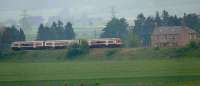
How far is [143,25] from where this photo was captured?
188 ft

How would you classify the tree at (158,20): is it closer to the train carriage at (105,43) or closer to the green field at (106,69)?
the train carriage at (105,43)

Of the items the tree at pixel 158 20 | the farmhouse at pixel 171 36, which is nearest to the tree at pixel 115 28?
the tree at pixel 158 20

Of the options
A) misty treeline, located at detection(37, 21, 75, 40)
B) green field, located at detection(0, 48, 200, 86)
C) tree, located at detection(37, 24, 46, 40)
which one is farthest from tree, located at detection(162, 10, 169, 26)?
green field, located at detection(0, 48, 200, 86)

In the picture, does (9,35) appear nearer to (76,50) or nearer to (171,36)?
(76,50)

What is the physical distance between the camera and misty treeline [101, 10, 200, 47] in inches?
2030

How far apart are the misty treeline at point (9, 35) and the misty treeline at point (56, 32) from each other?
11.2ft

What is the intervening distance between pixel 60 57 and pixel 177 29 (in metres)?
14.5

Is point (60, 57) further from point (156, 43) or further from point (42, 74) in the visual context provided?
point (42, 74)

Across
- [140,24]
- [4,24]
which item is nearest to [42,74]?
[4,24]

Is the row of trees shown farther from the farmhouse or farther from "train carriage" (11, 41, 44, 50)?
"train carriage" (11, 41, 44, 50)

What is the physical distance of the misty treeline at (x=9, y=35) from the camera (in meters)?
48.0

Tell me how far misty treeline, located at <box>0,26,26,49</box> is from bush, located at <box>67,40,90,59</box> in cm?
898

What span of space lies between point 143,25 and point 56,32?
11045 millimetres

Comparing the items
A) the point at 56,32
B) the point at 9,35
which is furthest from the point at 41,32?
the point at 9,35
